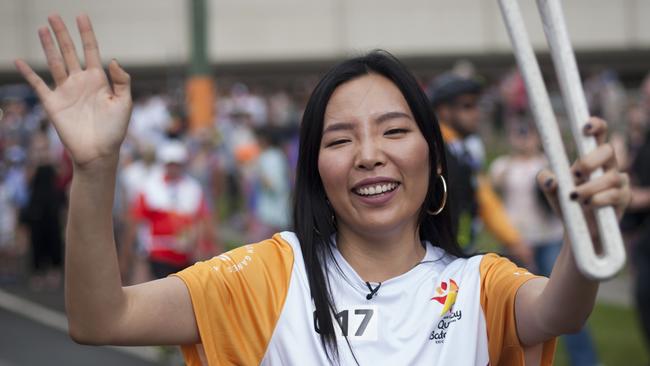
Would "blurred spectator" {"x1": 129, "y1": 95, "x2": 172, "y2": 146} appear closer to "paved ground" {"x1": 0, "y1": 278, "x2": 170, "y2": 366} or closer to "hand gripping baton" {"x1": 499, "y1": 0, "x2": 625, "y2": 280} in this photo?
"paved ground" {"x1": 0, "y1": 278, "x2": 170, "y2": 366}

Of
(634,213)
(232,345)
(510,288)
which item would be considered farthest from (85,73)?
(634,213)

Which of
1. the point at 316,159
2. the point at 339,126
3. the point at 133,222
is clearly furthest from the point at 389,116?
the point at 133,222

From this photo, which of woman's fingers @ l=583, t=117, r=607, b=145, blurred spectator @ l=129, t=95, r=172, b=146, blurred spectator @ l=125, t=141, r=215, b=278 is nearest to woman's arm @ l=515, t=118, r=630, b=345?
woman's fingers @ l=583, t=117, r=607, b=145

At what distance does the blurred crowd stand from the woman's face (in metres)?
0.96

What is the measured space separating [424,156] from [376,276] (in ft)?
1.15

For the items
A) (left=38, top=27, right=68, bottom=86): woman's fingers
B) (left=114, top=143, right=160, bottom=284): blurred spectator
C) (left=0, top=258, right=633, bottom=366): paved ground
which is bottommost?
(left=0, top=258, right=633, bottom=366): paved ground

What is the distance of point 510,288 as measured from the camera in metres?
2.76

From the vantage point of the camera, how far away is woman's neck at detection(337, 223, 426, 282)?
293 centimetres

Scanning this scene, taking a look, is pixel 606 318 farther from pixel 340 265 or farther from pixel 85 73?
pixel 85 73

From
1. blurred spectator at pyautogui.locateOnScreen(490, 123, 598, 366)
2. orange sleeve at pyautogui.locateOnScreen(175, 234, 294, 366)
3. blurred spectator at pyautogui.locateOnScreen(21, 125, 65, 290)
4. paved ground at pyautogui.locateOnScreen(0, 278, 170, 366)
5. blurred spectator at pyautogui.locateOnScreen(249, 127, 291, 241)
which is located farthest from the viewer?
blurred spectator at pyautogui.locateOnScreen(21, 125, 65, 290)

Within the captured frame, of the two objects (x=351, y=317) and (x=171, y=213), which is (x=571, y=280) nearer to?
(x=351, y=317)

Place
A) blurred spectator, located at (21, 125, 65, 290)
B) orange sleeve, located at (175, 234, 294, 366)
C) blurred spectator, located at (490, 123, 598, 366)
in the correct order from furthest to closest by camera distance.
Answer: blurred spectator, located at (21, 125, 65, 290)
blurred spectator, located at (490, 123, 598, 366)
orange sleeve, located at (175, 234, 294, 366)

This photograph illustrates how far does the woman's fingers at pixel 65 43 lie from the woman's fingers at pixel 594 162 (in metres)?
1.11

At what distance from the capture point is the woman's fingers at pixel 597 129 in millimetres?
2061
